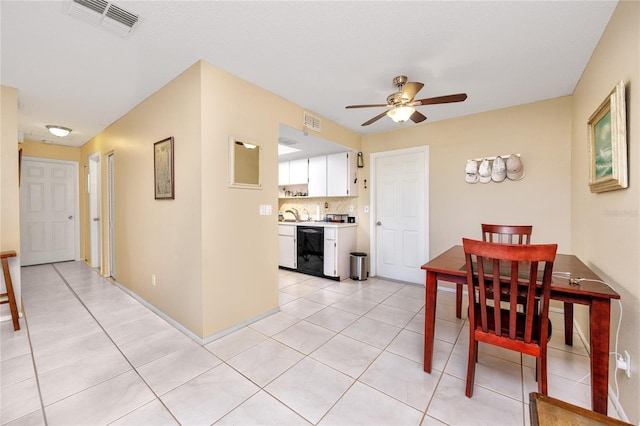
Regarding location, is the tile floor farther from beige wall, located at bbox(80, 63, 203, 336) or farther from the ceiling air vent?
the ceiling air vent

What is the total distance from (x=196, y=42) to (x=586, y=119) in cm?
336

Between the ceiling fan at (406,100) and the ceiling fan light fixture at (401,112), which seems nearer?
the ceiling fan at (406,100)

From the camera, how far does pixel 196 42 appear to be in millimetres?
2027

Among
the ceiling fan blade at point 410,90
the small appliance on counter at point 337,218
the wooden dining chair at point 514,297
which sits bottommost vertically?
the wooden dining chair at point 514,297

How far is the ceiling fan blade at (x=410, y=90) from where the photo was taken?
2098 millimetres

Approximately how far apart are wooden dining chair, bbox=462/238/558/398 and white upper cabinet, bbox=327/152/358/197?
9.54 feet

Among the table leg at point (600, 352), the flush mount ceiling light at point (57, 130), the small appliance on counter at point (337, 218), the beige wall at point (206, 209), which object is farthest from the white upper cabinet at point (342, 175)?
the flush mount ceiling light at point (57, 130)

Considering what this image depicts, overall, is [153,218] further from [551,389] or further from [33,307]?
[551,389]

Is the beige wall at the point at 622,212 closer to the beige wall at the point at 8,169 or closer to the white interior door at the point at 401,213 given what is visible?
the white interior door at the point at 401,213

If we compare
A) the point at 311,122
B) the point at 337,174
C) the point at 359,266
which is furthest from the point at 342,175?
the point at 359,266

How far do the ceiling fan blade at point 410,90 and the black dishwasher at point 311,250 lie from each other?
2.53 m

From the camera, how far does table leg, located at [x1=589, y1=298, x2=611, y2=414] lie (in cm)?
139

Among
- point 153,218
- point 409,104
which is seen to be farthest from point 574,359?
point 153,218

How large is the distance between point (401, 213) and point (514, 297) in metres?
2.68
